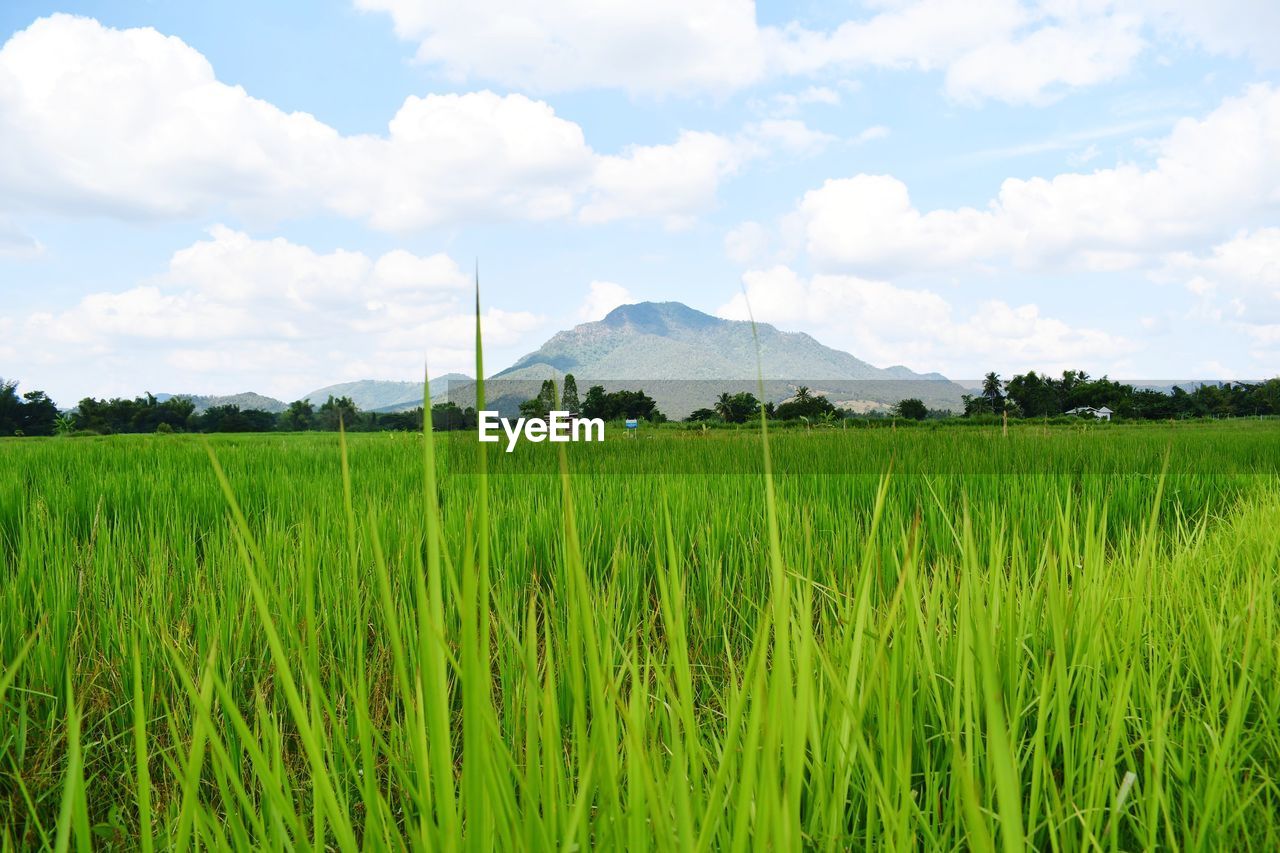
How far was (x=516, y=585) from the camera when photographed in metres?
2.73

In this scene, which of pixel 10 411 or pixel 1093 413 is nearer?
pixel 1093 413

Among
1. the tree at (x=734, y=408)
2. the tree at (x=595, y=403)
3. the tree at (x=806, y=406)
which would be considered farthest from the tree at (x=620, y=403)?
the tree at (x=806, y=406)

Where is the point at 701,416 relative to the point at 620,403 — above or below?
below

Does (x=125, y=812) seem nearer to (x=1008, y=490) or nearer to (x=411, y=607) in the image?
(x=411, y=607)

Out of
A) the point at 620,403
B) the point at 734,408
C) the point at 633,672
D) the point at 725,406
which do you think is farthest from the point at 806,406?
the point at 633,672

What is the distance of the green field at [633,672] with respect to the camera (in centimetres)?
67

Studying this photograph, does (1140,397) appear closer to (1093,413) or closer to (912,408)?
(1093,413)

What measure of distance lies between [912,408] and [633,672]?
51.6ft

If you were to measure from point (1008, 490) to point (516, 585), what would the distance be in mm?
Answer: 3259

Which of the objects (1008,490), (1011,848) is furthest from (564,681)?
(1008,490)

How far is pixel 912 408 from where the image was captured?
15562mm

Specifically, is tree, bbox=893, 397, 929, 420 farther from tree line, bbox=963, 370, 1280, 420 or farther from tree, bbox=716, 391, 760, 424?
tree line, bbox=963, 370, 1280, 420

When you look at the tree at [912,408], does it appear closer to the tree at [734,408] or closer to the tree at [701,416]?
the tree at [734,408]

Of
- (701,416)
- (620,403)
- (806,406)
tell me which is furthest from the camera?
(701,416)
